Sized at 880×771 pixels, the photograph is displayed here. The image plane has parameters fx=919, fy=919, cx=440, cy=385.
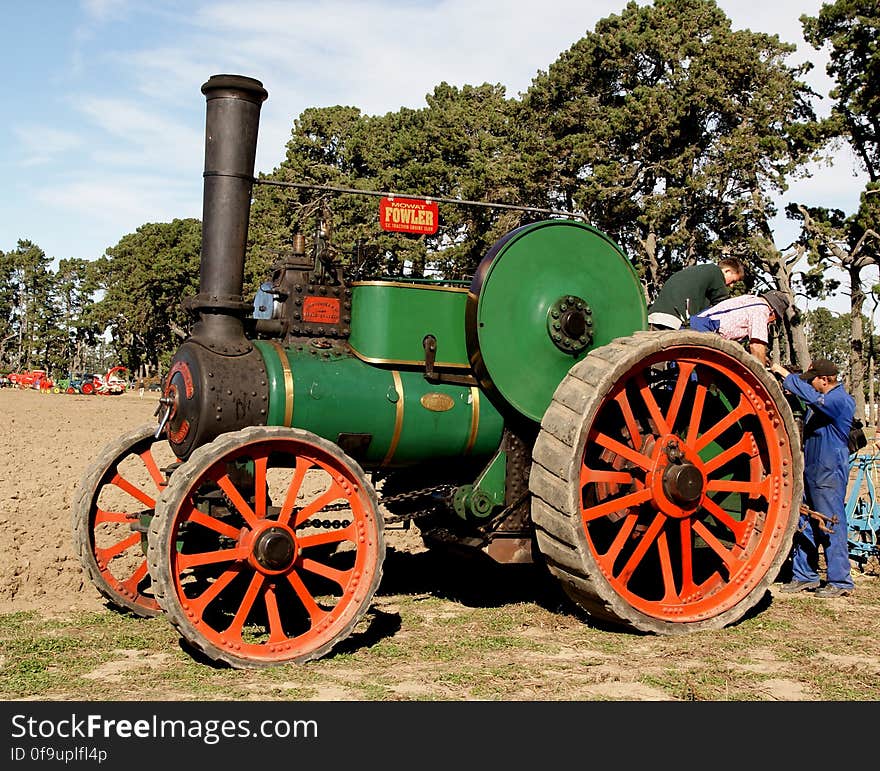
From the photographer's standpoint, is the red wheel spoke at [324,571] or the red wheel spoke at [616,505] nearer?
the red wheel spoke at [324,571]

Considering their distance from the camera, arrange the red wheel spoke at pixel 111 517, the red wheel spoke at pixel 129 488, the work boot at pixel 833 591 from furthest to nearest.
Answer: the work boot at pixel 833 591 → the red wheel spoke at pixel 129 488 → the red wheel spoke at pixel 111 517

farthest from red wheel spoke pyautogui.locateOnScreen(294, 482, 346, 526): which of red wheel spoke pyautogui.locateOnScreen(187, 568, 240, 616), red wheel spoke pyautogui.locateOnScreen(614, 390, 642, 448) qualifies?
red wheel spoke pyautogui.locateOnScreen(614, 390, 642, 448)

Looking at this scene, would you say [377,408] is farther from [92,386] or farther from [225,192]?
[92,386]

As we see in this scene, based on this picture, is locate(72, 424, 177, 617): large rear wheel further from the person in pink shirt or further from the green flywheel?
the person in pink shirt

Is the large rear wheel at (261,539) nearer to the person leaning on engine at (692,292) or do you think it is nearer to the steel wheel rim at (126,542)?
the steel wheel rim at (126,542)

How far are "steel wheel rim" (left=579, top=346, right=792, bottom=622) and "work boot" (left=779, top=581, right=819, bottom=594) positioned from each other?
3.19 ft

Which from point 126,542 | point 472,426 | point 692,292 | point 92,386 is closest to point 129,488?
point 126,542

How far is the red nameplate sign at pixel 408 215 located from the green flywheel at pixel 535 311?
2.10 feet

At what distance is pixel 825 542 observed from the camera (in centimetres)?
721

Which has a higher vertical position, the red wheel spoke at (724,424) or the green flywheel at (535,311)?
the green flywheel at (535,311)

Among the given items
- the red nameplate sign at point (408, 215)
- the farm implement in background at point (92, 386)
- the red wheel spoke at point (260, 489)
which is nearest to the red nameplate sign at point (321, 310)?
the red nameplate sign at point (408, 215)

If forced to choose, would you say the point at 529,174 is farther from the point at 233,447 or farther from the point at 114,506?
the point at 233,447

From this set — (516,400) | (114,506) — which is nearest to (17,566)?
(114,506)

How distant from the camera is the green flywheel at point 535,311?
589 centimetres
